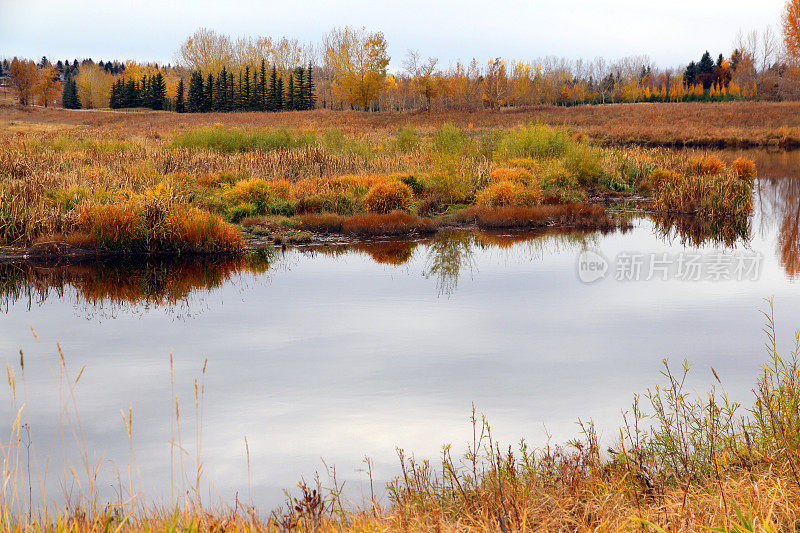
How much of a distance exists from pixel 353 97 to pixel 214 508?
70460 millimetres

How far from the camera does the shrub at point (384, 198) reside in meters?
18.8

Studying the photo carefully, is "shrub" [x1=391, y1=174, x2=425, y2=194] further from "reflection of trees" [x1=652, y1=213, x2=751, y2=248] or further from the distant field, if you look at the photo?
the distant field

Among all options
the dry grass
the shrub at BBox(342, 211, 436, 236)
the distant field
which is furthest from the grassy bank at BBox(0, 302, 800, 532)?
the distant field

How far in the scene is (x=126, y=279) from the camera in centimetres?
1262

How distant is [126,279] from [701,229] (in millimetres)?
14080

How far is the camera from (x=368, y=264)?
14320mm

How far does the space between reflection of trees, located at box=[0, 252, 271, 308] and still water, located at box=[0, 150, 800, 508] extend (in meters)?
0.06

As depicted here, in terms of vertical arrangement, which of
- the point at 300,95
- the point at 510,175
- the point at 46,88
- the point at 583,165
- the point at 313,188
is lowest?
the point at 313,188

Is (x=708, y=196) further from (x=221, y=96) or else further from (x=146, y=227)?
(x=221, y=96)

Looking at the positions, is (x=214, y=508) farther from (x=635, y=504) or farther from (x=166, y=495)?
(x=635, y=504)

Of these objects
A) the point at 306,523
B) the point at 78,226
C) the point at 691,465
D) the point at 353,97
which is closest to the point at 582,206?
the point at 78,226

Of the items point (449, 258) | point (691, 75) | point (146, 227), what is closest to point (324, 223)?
point (449, 258)

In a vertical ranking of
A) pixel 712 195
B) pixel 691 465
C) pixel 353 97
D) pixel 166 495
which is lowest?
pixel 166 495

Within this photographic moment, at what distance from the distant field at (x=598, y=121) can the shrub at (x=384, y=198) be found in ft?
87.5
